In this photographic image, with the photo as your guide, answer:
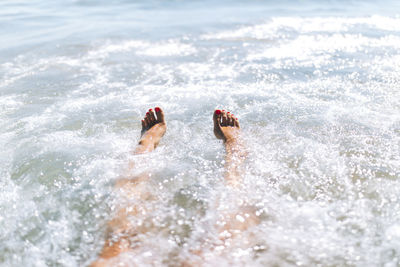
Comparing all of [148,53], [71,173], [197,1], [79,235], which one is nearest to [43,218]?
[79,235]

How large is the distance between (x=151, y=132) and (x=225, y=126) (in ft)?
2.45

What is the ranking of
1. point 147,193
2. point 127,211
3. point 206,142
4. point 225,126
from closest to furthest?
point 127,211 < point 147,193 < point 206,142 < point 225,126

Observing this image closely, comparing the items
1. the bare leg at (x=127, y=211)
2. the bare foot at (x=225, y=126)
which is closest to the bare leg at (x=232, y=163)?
the bare foot at (x=225, y=126)

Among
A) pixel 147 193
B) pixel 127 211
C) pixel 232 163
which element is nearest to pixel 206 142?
pixel 232 163

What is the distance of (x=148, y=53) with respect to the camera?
633cm

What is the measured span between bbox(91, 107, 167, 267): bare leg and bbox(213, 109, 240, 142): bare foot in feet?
1.78

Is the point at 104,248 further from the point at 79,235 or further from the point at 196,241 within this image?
the point at 196,241

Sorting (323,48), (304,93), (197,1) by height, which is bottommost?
(304,93)

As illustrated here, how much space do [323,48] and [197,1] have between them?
6.65 metres

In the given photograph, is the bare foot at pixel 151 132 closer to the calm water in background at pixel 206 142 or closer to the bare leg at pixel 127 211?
the bare leg at pixel 127 211

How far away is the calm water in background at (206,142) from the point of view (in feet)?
6.67

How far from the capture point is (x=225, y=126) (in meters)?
3.43

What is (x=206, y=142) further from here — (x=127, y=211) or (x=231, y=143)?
(x=127, y=211)

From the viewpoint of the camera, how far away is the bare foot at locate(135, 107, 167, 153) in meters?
3.09
